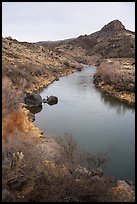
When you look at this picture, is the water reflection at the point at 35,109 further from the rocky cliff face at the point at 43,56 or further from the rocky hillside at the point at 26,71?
the rocky cliff face at the point at 43,56

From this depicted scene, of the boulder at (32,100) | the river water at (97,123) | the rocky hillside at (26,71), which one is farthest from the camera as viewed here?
the rocky hillside at (26,71)

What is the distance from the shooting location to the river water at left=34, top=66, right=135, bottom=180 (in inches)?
674

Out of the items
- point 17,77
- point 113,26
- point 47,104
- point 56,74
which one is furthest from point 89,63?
point 113,26

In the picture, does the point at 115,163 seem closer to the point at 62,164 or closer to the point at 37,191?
the point at 62,164

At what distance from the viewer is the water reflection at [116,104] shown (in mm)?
28109

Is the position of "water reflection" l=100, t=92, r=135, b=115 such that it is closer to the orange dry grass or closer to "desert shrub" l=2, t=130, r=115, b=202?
the orange dry grass

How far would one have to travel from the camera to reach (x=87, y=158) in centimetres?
1527

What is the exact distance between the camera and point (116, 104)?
100 feet

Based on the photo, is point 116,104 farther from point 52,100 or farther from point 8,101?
point 8,101

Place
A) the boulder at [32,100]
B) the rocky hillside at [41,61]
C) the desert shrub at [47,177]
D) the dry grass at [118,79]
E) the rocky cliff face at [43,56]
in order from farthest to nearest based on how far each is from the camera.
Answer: the rocky cliff face at [43,56], the rocky hillside at [41,61], the dry grass at [118,79], the boulder at [32,100], the desert shrub at [47,177]

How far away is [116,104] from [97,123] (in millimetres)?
7446

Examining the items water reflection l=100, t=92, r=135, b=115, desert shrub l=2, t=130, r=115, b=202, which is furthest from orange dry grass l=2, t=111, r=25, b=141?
water reflection l=100, t=92, r=135, b=115

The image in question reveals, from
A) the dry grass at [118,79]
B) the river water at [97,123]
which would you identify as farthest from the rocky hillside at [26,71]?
the dry grass at [118,79]

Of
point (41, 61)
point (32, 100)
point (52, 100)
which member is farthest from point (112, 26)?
point (32, 100)
